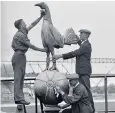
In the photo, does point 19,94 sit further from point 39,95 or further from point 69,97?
point 69,97

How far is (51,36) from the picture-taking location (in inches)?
433

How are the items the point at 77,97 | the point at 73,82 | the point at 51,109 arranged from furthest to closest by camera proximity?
the point at 51,109, the point at 73,82, the point at 77,97

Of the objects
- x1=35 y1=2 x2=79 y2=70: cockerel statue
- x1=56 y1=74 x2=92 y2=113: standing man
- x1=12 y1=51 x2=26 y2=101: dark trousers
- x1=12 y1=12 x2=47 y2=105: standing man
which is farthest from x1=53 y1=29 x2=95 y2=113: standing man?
x1=12 y1=51 x2=26 y2=101: dark trousers

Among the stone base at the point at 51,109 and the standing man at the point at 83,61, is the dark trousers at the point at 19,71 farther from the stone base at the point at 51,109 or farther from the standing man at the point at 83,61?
the standing man at the point at 83,61

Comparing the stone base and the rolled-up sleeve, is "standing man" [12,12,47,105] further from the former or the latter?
the stone base

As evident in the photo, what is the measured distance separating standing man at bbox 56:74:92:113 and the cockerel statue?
30.8 inches

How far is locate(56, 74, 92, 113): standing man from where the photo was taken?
399 inches

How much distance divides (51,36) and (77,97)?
1655 mm

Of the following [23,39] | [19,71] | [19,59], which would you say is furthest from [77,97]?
[23,39]

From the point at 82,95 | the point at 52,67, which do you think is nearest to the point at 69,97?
the point at 82,95

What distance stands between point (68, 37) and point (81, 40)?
30 centimetres

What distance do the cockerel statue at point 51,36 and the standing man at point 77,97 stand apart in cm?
78

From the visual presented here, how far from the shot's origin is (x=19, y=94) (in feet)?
35.6

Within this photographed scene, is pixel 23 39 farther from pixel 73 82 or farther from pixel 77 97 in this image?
pixel 77 97
